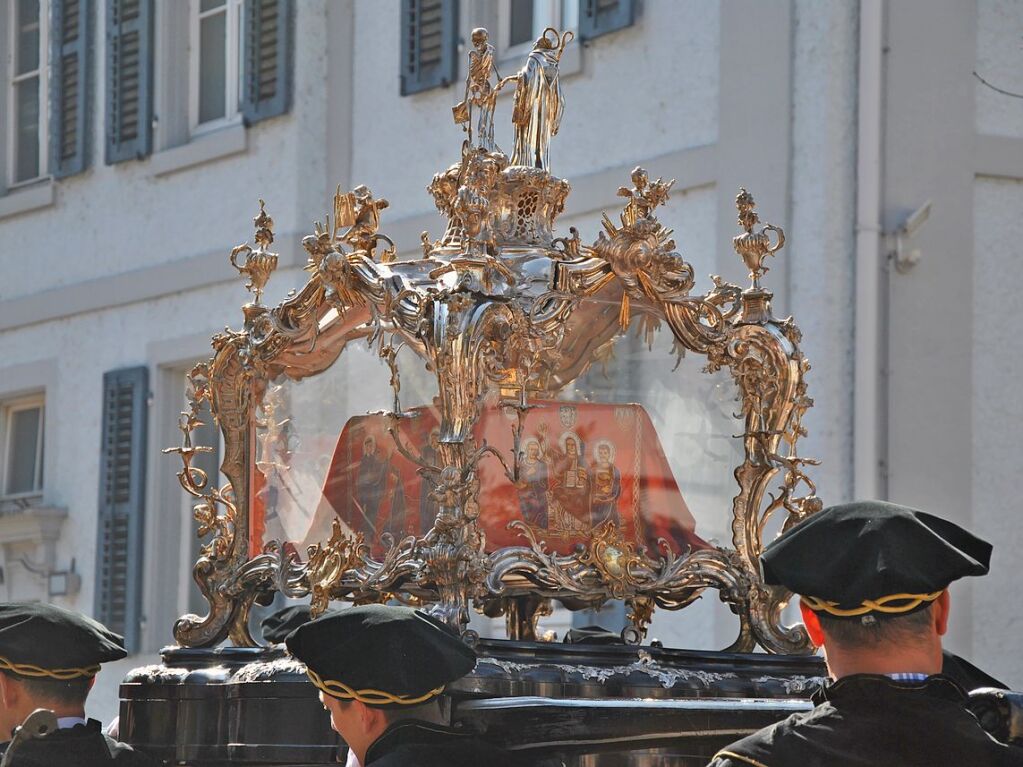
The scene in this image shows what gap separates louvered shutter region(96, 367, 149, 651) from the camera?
13070mm

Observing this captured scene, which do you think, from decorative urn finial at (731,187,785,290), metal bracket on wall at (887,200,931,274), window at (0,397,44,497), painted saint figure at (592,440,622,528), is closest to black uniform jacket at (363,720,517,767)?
painted saint figure at (592,440,622,528)

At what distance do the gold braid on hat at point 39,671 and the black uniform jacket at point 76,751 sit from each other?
11cm

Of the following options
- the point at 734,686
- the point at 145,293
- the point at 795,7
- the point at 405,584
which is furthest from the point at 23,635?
the point at 145,293

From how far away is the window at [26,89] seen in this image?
14.7m

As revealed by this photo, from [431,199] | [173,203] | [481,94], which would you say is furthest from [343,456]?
[173,203]

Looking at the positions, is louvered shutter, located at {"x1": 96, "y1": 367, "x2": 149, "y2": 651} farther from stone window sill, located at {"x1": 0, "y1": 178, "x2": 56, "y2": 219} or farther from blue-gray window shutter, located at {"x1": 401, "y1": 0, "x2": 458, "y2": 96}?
blue-gray window shutter, located at {"x1": 401, "y1": 0, "x2": 458, "y2": 96}

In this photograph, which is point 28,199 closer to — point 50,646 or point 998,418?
point 998,418

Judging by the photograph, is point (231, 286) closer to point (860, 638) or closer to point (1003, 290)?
point (1003, 290)

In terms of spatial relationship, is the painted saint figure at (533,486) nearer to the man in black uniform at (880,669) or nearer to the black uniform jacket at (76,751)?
the black uniform jacket at (76,751)

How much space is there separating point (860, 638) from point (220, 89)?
34.8 feet

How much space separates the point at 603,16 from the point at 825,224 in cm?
175

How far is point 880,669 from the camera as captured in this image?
327 centimetres

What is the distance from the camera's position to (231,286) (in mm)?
12789

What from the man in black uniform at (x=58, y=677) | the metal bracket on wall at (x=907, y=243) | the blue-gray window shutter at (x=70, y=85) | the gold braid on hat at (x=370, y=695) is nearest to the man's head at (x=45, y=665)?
the man in black uniform at (x=58, y=677)
